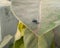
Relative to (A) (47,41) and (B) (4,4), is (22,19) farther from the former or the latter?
(B) (4,4)

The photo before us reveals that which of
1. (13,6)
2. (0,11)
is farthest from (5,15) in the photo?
(13,6)

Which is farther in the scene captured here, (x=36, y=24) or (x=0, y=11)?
(x=0, y=11)

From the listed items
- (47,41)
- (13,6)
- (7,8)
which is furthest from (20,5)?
(7,8)

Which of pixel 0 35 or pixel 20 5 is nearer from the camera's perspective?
pixel 20 5

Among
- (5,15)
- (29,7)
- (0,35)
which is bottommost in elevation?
(0,35)

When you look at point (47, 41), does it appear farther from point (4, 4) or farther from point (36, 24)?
point (4, 4)

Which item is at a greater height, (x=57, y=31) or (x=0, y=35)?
(x=57, y=31)

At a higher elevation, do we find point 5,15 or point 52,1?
point 52,1

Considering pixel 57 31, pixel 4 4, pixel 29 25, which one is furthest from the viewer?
pixel 4 4

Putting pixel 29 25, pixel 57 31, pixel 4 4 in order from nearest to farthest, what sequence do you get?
pixel 29 25
pixel 57 31
pixel 4 4
